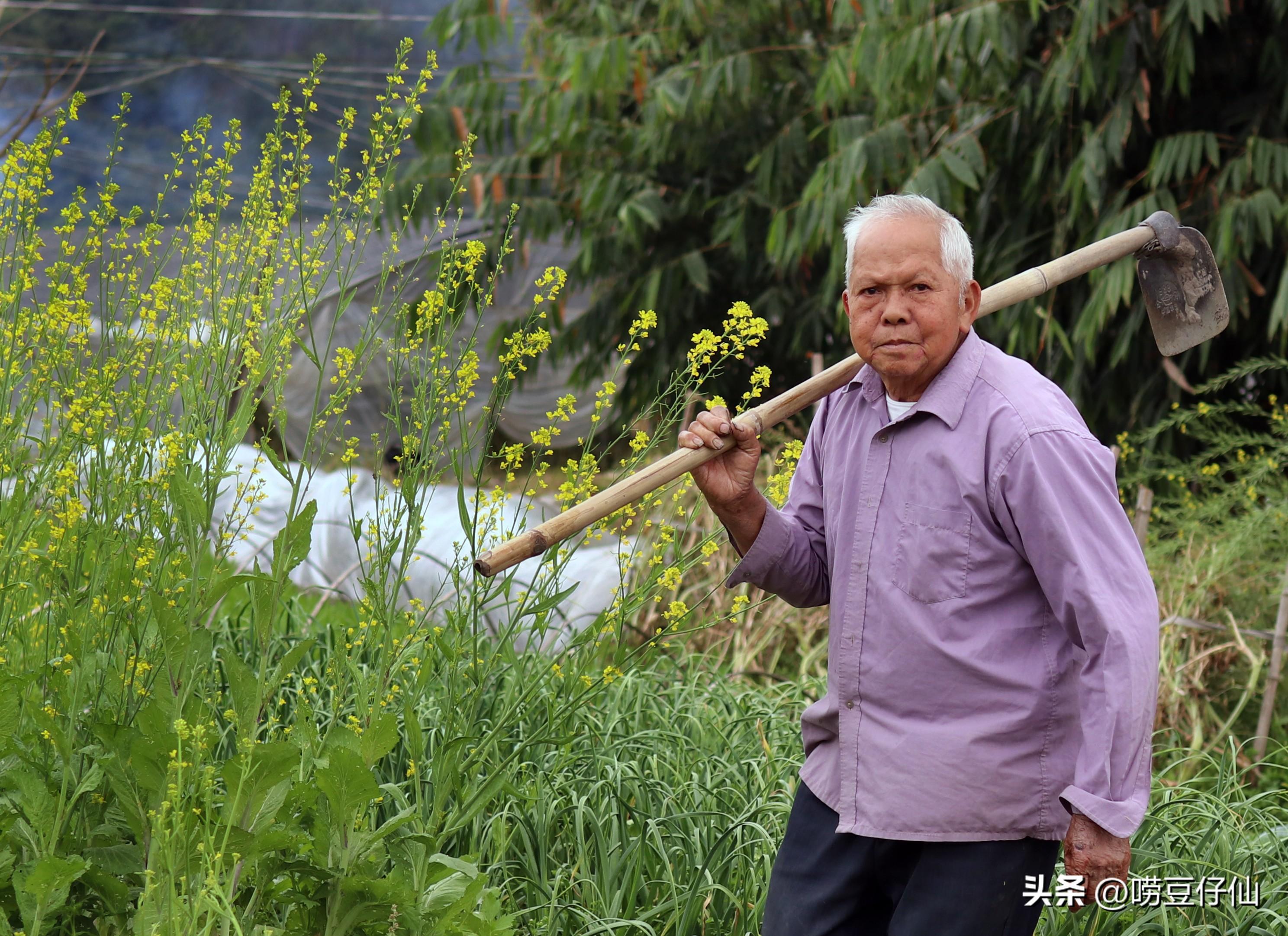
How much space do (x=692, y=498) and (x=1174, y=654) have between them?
7.96ft

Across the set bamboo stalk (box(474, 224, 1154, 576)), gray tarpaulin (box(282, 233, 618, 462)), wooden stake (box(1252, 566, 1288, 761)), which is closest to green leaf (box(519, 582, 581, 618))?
bamboo stalk (box(474, 224, 1154, 576))

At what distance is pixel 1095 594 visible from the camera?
183cm

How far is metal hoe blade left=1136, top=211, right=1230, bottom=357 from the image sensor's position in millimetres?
2760

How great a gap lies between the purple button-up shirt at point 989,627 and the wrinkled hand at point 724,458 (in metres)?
0.23

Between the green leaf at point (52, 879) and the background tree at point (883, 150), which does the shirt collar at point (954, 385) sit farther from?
the background tree at point (883, 150)

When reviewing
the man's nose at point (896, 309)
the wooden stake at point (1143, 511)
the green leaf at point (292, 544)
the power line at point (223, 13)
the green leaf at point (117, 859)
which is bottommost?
the green leaf at point (117, 859)

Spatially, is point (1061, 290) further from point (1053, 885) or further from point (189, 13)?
point (189, 13)

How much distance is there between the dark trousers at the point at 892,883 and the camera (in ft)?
6.44

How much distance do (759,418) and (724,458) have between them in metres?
0.09

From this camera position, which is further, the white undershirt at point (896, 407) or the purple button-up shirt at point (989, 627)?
the white undershirt at point (896, 407)

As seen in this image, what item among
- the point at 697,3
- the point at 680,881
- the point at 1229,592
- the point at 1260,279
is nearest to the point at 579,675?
the point at 680,881

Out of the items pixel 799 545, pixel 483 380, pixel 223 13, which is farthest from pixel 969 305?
pixel 223 13

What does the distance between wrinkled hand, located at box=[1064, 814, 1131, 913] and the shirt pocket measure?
0.37 m

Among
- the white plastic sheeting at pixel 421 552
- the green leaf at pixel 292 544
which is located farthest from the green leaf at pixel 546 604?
the white plastic sheeting at pixel 421 552
